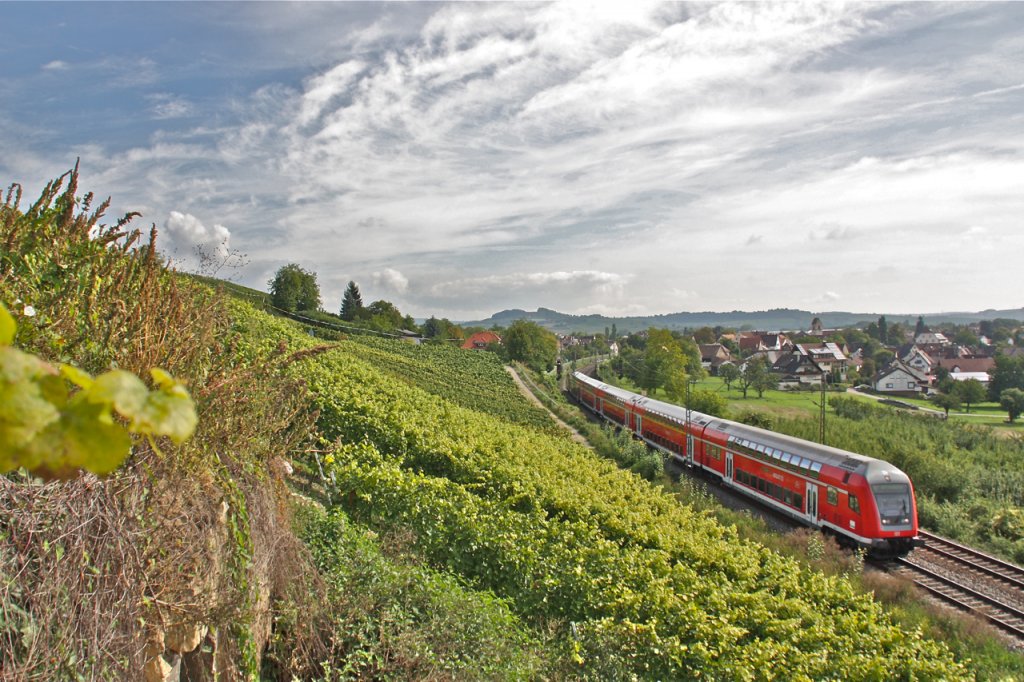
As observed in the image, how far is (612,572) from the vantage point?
869 cm

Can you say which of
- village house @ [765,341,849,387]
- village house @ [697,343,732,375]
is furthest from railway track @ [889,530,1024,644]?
village house @ [697,343,732,375]

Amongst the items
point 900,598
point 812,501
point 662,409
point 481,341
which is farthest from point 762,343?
point 900,598

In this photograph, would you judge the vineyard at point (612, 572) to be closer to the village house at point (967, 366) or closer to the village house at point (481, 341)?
the village house at point (481, 341)

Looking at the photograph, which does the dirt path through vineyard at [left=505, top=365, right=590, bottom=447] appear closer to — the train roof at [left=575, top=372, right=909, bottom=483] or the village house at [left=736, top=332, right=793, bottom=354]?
the train roof at [left=575, top=372, right=909, bottom=483]

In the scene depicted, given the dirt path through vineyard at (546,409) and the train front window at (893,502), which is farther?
the dirt path through vineyard at (546,409)

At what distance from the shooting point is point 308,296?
61.8 metres

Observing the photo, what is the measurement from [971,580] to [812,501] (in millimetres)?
4170

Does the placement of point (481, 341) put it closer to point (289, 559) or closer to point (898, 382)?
point (898, 382)

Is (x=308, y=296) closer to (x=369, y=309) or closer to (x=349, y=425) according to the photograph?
(x=369, y=309)

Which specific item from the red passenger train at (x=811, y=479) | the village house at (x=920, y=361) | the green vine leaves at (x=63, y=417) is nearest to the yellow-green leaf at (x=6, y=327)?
the green vine leaves at (x=63, y=417)

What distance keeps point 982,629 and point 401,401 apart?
13.1 m

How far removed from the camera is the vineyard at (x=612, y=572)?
24.2 ft

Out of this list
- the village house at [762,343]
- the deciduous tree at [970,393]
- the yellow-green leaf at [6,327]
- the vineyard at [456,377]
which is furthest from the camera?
the village house at [762,343]

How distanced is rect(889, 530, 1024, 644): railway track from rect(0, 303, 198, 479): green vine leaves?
58.0 feet
